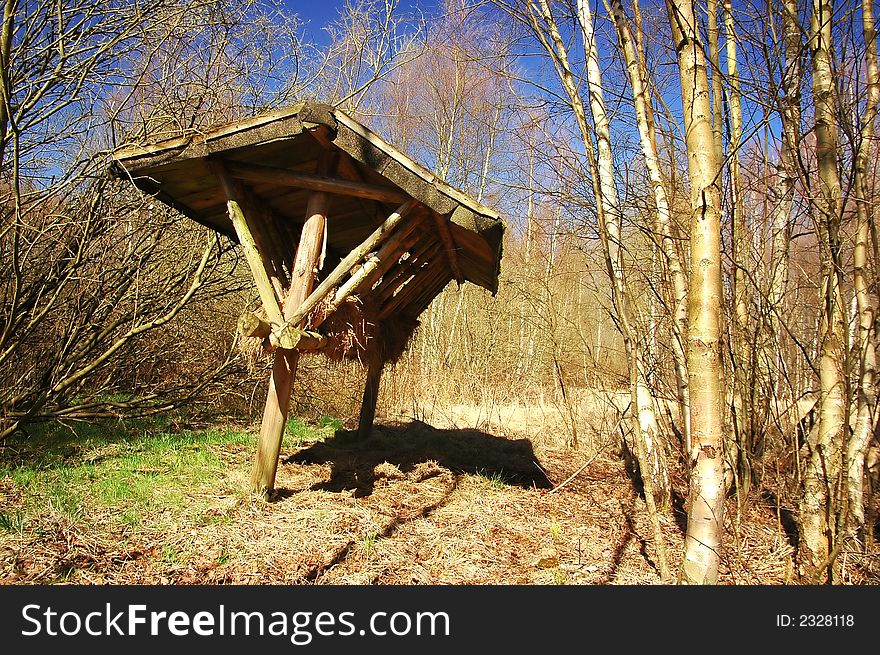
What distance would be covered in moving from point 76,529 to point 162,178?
304 cm

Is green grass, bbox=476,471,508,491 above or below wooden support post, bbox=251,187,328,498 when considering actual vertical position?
below

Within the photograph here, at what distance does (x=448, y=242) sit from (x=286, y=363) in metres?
2.07

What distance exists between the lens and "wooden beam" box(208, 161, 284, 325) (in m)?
4.55

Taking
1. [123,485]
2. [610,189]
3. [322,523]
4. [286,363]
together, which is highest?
[610,189]

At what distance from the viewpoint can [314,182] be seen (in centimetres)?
461

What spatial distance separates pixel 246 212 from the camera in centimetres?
489

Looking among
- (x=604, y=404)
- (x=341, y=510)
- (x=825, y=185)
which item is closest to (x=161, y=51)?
(x=341, y=510)

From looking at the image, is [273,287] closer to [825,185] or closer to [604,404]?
[825,185]

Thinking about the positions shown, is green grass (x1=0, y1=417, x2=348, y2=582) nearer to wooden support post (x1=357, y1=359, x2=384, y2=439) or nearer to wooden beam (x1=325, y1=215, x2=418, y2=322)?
wooden support post (x1=357, y1=359, x2=384, y2=439)

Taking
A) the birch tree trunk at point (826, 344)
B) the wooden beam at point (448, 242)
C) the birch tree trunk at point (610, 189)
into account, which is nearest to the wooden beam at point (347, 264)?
the wooden beam at point (448, 242)

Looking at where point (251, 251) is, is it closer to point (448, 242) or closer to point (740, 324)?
point (448, 242)

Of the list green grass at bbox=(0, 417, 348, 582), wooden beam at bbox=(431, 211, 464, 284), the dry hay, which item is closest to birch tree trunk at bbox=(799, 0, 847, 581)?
wooden beam at bbox=(431, 211, 464, 284)

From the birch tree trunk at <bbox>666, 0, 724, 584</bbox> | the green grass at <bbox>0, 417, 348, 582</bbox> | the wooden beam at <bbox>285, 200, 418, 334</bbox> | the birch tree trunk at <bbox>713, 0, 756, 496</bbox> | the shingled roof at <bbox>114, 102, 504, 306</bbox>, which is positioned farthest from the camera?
the birch tree trunk at <bbox>713, 0, 756, 496</bbox>

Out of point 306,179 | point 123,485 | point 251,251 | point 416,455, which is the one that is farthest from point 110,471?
point 416,455
